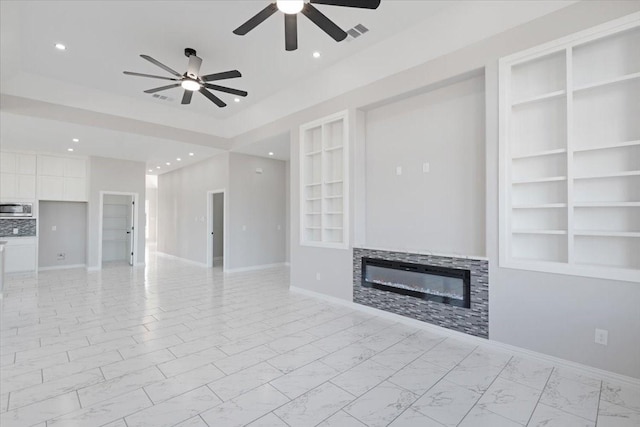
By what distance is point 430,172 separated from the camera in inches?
163

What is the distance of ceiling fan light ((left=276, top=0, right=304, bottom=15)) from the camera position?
2.51 metres

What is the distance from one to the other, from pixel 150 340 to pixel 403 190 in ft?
11.9

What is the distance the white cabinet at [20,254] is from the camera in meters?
7.18

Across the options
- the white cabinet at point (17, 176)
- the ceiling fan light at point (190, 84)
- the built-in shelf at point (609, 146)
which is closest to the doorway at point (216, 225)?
the white cabinet at point (17, 176)

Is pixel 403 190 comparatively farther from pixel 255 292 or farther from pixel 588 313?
pixel 255 292

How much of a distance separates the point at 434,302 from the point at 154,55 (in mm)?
5115

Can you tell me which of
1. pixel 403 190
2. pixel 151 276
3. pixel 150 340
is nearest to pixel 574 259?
pixel 403 190

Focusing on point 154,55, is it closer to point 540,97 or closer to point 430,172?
point 430,172

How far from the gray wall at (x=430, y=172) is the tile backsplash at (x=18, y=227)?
8118 mm

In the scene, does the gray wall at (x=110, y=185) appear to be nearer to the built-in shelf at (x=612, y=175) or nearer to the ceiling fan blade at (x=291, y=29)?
the ceiling fan blade at (x=291, y=29)

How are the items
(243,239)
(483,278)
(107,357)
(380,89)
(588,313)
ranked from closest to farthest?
(588,313) < (107,357) < (483,278) < (380,89) < (243,239)

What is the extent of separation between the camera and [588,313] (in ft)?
8.84

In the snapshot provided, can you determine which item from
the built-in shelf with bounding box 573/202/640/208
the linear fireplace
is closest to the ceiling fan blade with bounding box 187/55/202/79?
the linear fireplace

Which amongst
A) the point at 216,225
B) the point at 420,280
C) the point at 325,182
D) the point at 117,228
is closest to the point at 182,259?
the point at 216,225
